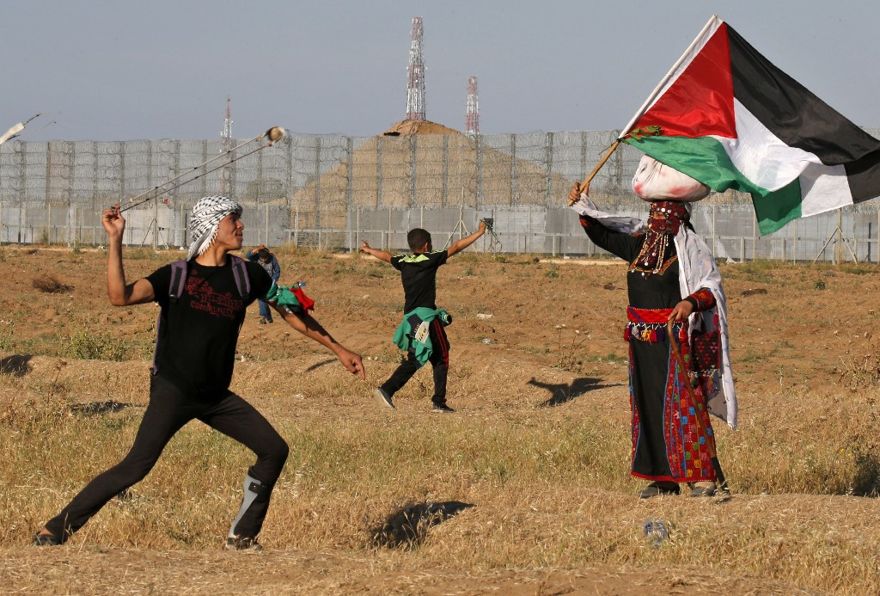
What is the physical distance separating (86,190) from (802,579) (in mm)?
54877

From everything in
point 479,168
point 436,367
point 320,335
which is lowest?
point 436,367

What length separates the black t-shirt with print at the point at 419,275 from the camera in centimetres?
1308

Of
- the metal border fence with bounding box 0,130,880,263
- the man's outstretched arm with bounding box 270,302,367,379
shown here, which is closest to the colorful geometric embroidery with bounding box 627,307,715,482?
the man's outstretched arm with bounding box 270,302,367,379

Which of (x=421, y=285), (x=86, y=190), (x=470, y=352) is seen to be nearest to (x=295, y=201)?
(x=86, y=190)

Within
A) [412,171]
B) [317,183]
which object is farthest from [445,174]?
[317,183]

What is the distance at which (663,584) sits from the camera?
552 centimetres

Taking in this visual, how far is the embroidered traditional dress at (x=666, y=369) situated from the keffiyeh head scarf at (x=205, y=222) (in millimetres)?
2515

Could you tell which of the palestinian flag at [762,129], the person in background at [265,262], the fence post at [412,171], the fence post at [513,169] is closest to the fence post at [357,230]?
the fence post at [412,171]

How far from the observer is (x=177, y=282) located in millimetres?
6738

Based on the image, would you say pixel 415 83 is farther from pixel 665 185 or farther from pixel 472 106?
pixel 665 185

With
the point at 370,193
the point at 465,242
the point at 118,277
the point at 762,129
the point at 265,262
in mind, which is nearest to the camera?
the point at 118,277

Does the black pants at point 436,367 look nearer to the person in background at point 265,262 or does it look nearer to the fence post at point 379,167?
the person in background at point 265,262

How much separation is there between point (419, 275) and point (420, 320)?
40cm

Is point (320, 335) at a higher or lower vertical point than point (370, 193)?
lower
